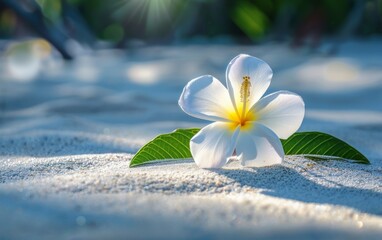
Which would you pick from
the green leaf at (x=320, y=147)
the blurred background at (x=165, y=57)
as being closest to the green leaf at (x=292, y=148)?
the green leaf at (x=320, y=147)

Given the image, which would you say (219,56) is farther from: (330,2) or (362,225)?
(362,225)

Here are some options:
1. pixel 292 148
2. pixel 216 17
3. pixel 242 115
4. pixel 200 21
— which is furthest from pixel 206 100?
pixel 200 21

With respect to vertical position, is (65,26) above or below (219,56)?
above

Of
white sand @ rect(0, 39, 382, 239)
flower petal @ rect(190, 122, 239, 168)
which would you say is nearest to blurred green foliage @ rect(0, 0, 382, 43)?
white sand @ rect(0, 39, 382, 239)

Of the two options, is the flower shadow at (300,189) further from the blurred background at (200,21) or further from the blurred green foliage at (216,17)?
the blurred green foliage at (216,17)

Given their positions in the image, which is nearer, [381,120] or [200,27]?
[381,120]

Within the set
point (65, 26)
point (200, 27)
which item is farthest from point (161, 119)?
point (200, 27)
